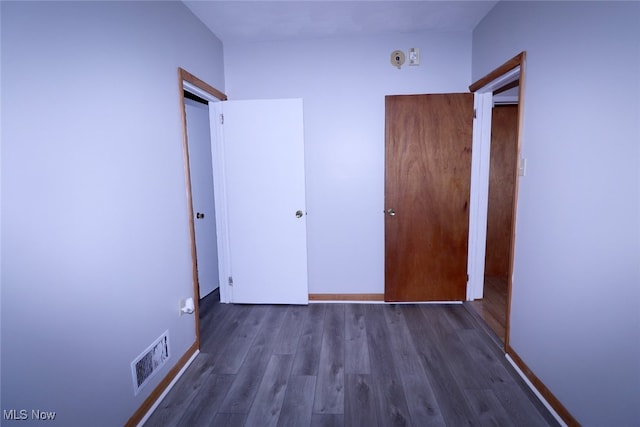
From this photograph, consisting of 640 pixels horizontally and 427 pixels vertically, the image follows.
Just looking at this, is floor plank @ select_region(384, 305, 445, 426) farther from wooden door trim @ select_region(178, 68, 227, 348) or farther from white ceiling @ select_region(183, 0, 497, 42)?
white ceiling @ select_region(183, 0, 497, 42)

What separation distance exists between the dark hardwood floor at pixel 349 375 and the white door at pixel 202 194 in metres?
0.68

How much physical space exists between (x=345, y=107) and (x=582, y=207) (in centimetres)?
201

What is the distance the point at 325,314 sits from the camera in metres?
2.74

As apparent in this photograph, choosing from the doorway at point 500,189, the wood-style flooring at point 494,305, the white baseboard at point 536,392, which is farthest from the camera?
the doorway at point 500,189

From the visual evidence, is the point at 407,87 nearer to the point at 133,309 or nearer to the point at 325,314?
the point at 325,314

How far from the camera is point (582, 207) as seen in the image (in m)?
1.37

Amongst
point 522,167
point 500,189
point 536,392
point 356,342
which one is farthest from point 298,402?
point 500,189

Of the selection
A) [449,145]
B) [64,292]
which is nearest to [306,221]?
[449,145]

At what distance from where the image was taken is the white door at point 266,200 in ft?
8.77

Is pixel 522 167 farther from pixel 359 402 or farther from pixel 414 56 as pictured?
pixel 359 402

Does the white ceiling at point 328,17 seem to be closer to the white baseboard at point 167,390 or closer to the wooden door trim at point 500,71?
the wooden door trim at point 500,71

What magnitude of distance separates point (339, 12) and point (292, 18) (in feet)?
1.27

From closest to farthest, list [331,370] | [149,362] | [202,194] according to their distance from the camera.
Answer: [149,362], [331,370], [202,194]

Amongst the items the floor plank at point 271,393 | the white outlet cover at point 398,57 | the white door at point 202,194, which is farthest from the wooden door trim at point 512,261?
the white door at point 202,194
